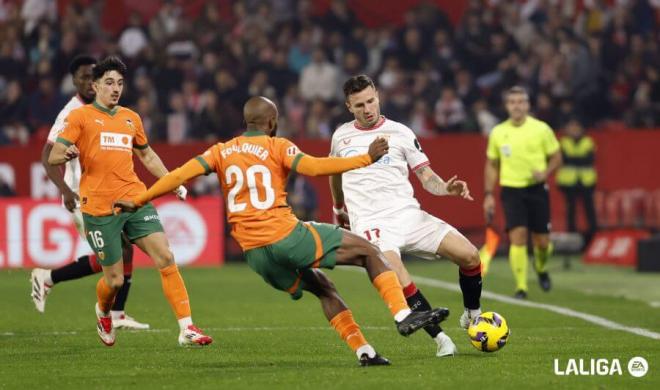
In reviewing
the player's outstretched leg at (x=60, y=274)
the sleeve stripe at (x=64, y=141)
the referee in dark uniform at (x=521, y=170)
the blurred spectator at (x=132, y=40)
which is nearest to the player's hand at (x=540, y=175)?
the referee in dark uniform at (x=521, y=170)

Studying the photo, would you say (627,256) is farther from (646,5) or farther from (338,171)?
(338,171)

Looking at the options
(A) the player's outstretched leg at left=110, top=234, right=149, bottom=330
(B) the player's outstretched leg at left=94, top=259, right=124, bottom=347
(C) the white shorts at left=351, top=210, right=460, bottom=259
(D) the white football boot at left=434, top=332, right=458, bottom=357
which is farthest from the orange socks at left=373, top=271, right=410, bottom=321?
(A) the player's outstretched leg at left=110, top=234, right=149, bottom=330

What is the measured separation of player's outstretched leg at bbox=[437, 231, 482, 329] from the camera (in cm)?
1024

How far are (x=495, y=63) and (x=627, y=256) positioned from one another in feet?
16.5

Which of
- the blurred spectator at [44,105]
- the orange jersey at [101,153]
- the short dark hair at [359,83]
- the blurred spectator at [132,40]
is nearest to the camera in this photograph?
the short dark hair at [359,83]

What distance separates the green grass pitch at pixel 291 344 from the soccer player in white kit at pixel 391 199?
2.32 feet

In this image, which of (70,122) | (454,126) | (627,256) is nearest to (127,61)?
(454,126)

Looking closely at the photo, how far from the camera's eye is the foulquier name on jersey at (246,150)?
8.96 metres

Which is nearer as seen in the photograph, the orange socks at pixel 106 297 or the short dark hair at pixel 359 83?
the short dark hair at pixel 359 83

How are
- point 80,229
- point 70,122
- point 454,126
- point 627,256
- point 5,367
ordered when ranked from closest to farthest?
point 5,367 < point 70,122 < point 80,229 < point 627,256 < point 454,126

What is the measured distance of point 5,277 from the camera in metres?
19.0

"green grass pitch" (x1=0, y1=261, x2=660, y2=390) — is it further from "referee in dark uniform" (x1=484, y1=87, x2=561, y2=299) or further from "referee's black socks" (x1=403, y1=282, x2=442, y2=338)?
"referee in dark uniform" (x1=484, y1=87, x2=561, y2=299)

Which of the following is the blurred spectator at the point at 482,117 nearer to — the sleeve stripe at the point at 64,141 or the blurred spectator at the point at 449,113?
the blurred spectator at the point at 449,113

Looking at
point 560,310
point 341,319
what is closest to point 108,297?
point 341,319
